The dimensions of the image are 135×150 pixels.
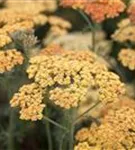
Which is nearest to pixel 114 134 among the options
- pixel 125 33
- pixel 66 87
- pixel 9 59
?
pixel 66 87

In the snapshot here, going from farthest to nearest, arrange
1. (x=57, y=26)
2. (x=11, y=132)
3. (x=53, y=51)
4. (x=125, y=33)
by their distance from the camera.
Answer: (x=57, y=26), (x=125, y=33), (x=11, y=132), (x=53, y=51)

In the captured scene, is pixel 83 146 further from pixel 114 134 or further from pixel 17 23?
pixel 17 23

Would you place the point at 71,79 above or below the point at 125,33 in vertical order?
above

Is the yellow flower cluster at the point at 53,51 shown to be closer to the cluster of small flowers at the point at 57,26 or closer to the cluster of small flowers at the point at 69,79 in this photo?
the cluster of small flowers at the point at 69,79

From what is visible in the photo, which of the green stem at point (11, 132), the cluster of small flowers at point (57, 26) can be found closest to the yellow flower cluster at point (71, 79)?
the green stem at point (11, 132)

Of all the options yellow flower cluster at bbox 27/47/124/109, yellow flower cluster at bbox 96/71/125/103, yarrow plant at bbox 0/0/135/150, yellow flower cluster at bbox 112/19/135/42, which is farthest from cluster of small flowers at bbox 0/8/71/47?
yellow flower cluster at bbox 96/71/125/103

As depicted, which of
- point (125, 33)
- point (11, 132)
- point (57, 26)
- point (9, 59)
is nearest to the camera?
point (9, 59)

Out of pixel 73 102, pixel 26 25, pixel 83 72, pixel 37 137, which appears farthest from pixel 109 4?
pixel 37 137
